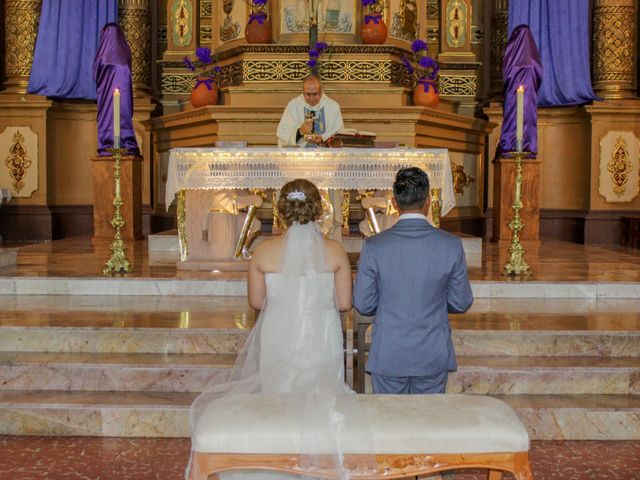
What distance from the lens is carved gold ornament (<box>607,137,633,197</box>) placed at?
1317 centimetres

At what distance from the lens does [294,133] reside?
31.2ft

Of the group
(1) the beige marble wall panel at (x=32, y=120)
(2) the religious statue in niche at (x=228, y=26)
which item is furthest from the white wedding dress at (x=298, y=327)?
(1) the beige marble wall panel at (x=32, y=120)

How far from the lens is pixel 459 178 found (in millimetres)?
12984

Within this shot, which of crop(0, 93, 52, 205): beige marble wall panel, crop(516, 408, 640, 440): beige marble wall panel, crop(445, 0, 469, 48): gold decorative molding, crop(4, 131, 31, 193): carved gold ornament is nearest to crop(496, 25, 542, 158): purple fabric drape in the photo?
crop(445, 0, 469, 48): gold decorative molding

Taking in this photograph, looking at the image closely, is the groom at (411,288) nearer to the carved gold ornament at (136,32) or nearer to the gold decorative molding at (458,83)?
the gold decorative molding at (458,83)

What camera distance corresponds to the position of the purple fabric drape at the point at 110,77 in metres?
12.0

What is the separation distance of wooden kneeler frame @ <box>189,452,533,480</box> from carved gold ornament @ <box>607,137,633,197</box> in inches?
413

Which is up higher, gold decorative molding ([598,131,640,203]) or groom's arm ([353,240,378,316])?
gold decorative molding ([598,131,640,203])

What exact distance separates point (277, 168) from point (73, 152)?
253 inches

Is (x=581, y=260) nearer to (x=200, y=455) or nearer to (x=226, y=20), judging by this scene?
(x=226, y=20)

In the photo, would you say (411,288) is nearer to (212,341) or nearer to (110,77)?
(212,341)

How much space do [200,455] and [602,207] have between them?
10.9 metres

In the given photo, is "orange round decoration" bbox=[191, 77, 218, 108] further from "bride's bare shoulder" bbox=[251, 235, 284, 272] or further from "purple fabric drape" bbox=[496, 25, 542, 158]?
"bride's bare shoulder" bbox=[251, 235, 284, 272]

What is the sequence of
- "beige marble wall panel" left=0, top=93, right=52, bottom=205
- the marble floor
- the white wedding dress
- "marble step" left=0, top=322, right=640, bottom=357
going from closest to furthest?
1. the white wedding dress
2. "marble step" left=0, top=322, right=640, bottom=357
3. the marble floor
4. "beige marble wall panel" left=0, top=93, right=52, bottom=205
